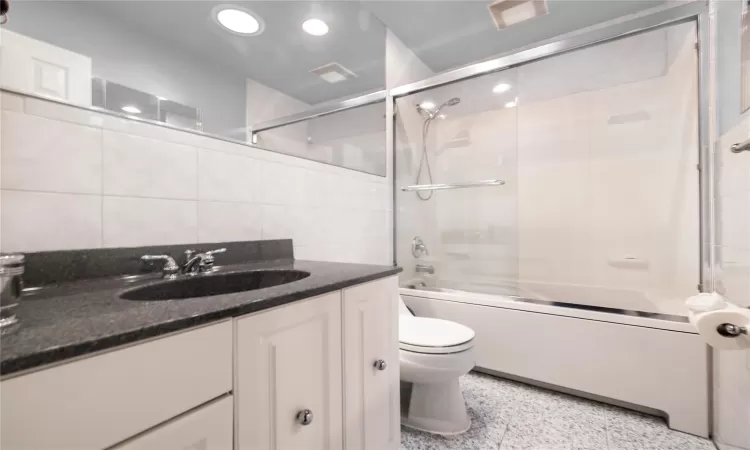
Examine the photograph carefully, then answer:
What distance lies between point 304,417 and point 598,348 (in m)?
1.48

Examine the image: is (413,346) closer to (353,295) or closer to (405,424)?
(405,424)

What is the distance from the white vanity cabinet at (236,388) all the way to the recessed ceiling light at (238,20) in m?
1.22

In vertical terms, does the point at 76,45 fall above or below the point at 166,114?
above

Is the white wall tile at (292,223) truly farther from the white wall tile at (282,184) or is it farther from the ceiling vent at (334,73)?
the ceiling vent at (334,73)

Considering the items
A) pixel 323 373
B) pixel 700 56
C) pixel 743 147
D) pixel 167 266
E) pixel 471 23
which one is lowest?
pixel 323 373

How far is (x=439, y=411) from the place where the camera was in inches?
54.0

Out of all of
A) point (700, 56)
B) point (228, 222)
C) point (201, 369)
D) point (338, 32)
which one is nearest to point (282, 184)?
point (228, 222)

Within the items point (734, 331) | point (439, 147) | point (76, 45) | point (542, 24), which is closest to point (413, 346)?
point (734, 331)

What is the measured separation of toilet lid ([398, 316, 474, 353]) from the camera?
129cm

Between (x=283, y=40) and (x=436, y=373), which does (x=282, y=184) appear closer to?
(x=283, y=40)

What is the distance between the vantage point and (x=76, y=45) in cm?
89

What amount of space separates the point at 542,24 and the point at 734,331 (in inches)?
83.1

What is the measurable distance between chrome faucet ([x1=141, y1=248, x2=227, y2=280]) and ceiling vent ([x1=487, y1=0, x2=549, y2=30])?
197 centimetres

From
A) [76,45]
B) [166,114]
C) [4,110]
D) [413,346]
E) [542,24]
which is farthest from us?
[542,24]
